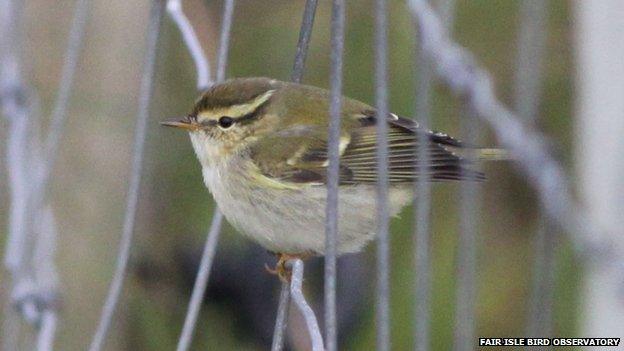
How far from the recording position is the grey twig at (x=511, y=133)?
120 centimetres

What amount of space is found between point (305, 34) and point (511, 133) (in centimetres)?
62

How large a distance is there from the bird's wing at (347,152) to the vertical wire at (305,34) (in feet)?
1.44

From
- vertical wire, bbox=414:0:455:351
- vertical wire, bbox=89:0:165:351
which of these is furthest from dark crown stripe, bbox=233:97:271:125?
vertical wire, bbox=414:0:455:351

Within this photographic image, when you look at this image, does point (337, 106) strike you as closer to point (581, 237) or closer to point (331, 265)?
point (331, 265)

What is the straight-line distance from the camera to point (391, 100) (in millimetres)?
3648

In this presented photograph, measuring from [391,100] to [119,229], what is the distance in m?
1.05

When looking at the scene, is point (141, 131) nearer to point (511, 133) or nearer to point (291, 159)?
point (291, 159)

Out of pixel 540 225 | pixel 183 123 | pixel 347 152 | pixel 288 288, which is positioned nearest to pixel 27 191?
pixel 183 123

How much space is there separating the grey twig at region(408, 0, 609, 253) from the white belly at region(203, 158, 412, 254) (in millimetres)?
818

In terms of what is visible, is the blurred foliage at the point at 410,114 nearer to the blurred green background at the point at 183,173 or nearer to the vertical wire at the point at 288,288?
the blurred green background at the point at 183,173

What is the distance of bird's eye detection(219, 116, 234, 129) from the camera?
253 centimetres

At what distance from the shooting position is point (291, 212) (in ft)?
7.86

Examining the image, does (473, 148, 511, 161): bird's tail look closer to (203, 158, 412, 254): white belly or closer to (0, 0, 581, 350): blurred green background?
(203, 158, 412, 254): white belly

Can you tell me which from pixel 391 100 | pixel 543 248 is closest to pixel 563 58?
pixel 391 100
